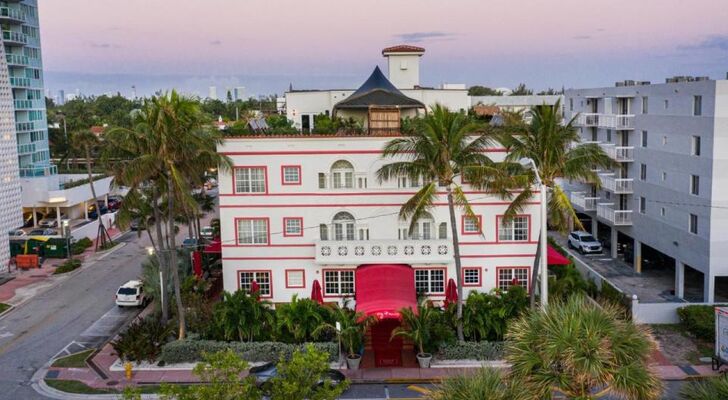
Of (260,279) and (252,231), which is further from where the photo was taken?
(260,279)

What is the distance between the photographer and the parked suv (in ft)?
165

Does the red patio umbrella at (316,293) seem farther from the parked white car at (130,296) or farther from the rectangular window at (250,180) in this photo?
the parked white car at (130,296)

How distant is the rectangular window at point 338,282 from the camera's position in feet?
115

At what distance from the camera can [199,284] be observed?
37.7m

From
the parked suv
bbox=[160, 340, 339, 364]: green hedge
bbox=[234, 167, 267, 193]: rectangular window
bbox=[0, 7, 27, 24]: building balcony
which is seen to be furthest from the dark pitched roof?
bbox=[0, 7, 27, 24]: building balcony

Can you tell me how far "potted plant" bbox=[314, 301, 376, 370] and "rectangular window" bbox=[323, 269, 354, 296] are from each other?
4.23 m

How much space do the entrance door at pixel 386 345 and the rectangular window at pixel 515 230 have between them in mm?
7289

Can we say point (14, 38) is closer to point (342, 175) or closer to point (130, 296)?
point (130, 296)

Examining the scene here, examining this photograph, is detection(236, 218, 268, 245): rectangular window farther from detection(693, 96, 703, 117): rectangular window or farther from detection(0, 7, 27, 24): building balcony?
detection(0, 7, 27, 24): building balcony

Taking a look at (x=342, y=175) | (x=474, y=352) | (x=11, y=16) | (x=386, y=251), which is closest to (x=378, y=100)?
(x=342, y=175)

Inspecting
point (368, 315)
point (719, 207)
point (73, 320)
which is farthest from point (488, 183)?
point (73, 320)

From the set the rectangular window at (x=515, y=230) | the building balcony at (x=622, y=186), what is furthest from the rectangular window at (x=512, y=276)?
the building balcony at (x=622, y=186)

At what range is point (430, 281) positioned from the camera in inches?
1373

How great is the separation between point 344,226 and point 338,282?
2.89m
